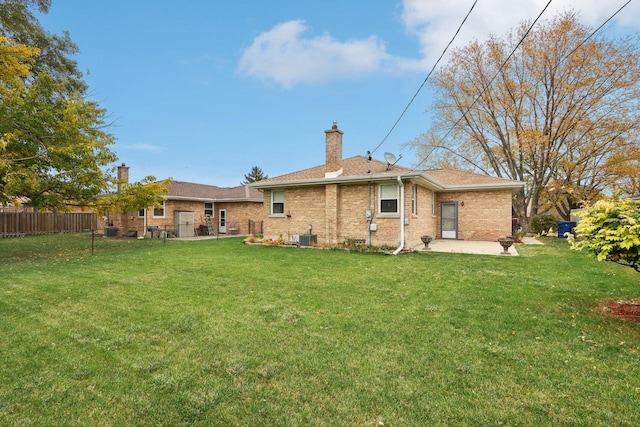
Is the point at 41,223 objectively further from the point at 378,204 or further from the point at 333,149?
the point at 378,204

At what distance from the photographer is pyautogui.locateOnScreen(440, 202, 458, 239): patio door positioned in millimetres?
17125

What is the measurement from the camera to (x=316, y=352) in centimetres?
361

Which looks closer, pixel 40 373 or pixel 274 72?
pixel 40 373

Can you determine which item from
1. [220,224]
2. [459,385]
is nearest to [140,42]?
[220,224]

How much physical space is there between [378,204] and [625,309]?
874 cm

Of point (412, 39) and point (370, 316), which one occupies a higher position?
point (412, 39)

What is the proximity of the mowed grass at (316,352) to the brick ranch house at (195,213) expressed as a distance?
13.9 meters

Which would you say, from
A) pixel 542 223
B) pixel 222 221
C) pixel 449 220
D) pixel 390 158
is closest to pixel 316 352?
pixel 390 158

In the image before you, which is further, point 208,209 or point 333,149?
point 208,209

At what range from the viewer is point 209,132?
72.2ft

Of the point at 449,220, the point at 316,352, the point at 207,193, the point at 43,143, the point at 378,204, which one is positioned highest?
the point at 43,143

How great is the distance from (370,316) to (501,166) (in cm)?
2394

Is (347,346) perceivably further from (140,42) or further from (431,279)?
(140,42)

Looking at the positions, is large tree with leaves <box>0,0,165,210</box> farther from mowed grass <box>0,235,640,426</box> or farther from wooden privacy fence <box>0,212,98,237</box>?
wooden privacy fence <box>0,212,98,237</box>
